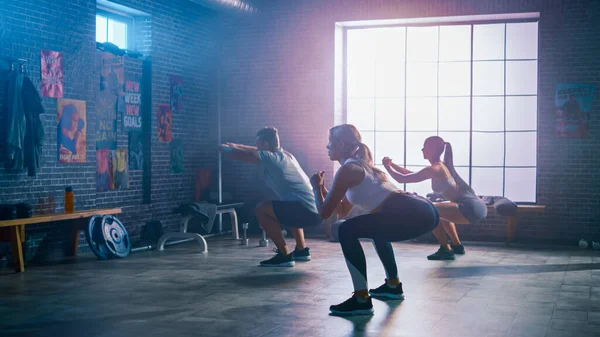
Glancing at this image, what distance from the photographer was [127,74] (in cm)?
915

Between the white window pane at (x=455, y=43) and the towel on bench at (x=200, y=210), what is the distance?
3718mm

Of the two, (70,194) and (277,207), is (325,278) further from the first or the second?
(70,194)

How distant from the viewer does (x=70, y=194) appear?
25.5 ft

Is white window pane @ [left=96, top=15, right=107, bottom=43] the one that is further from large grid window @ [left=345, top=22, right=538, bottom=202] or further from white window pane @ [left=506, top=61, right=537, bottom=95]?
white window pane @ [left=506, top=61, right=537, bottom=95]

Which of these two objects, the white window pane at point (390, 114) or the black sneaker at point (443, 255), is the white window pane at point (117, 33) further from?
the black sneaker at point (443, 255)

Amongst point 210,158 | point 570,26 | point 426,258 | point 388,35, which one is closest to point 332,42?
point 388,35

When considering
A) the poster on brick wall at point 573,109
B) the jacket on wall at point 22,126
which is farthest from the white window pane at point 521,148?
the jacket on wall at point 22,126

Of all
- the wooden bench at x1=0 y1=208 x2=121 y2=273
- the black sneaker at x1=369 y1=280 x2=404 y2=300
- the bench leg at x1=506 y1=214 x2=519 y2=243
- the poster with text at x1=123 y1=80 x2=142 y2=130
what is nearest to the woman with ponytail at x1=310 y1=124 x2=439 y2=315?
the black sneaker at x1=369 y1=280 x2=404 y2=300

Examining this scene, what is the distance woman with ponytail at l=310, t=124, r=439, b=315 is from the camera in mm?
5039

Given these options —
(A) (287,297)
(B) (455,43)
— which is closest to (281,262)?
(A) (287,297)

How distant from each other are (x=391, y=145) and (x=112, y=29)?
4.02 meters

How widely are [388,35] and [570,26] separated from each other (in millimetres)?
2408

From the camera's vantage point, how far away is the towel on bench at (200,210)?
905 centimetres

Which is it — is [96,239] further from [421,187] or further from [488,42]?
[488,42]
